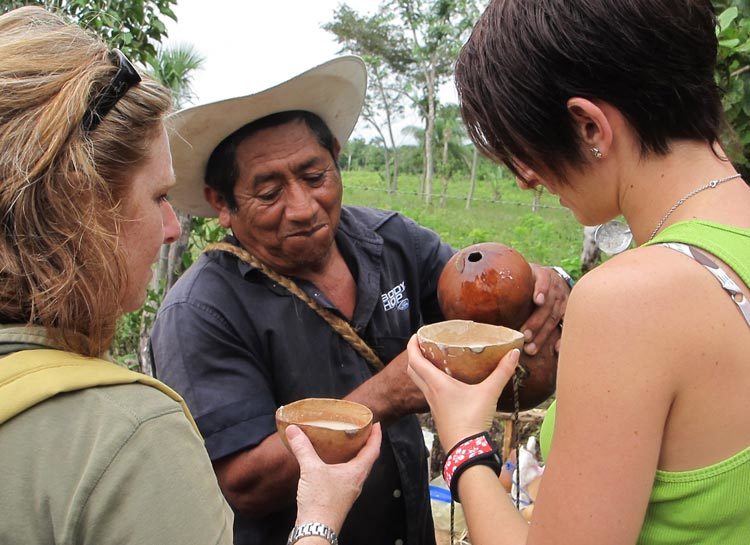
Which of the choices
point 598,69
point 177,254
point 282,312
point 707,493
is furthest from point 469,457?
point 177,254

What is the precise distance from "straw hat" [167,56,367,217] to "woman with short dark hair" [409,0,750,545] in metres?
0.93

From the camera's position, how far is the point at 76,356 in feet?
3.67

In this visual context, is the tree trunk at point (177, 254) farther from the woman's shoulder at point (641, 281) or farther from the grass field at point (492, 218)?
the woman's shoulder at point (641, 281)

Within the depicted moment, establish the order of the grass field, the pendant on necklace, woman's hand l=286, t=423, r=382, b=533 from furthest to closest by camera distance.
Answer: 1. the grass field
2. the pendant on necklace
3. woman's hand l=286, t=423, r=382, b=533

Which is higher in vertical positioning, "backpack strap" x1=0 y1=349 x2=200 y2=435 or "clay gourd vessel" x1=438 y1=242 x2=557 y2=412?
"backpack strap" x1=0 y1=349 x2=200 y2=435

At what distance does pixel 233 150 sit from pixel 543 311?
1190 mm

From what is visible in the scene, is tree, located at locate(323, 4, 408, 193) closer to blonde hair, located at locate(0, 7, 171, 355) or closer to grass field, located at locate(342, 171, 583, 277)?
grass field, located at locate(342, 171, 583, 277)

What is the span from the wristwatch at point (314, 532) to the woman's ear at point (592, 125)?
1.06 meters

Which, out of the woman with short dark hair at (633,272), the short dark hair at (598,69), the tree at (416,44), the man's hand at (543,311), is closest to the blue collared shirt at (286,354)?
the man's hand at (543,311)

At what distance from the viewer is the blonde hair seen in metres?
1.10

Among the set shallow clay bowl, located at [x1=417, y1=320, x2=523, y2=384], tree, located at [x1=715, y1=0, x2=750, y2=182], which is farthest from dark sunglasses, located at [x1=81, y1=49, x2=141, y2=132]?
tree, located at [x1=715, y1=0, x2=750, y2=182]

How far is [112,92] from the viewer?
1.23 metres

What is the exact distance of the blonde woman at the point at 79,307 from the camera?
99 centimetres

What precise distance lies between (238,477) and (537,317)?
1.06 m
